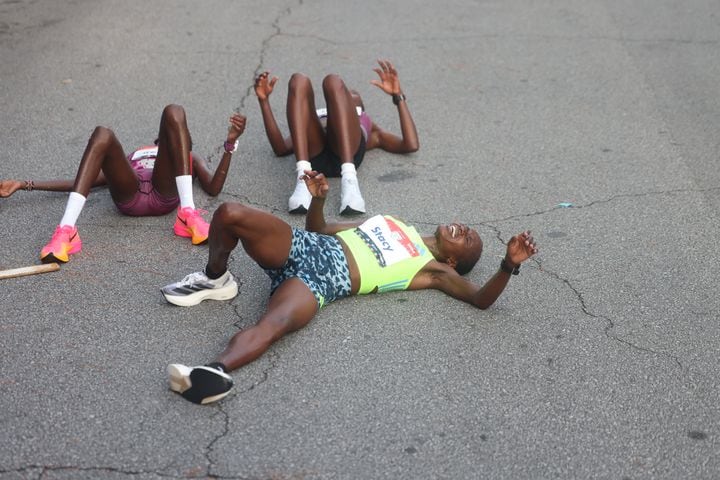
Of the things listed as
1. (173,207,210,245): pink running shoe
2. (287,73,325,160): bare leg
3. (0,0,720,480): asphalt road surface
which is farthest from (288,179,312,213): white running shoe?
(173,207,210,245): pink running shoe

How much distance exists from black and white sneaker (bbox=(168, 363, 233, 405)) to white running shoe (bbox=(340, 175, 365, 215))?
2185mm

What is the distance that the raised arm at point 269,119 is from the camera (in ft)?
21.5

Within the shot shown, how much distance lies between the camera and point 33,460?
3.75m

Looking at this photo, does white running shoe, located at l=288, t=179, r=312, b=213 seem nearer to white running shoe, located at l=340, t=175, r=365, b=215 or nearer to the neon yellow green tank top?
white running shoe, located at l=340, t=175, r=365, b=215

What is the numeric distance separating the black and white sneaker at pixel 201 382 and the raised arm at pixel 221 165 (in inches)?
82.5

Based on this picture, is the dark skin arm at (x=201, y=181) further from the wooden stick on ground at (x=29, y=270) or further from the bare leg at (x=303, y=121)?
the wooden stick on ground at (x=29, y=270)

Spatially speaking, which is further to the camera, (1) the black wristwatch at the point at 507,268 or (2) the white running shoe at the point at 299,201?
(2) the white running shoe at the point at 299,201

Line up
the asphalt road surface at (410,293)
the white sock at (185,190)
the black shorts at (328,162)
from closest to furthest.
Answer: the asphalt road surface at (410,293) → the white sock at (185,190) → the black shorts at (328,162)

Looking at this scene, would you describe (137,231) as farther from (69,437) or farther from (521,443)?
(521,443)

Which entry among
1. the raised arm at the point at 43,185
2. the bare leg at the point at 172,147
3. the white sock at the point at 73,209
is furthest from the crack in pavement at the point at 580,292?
the raised arm at the point at 43,185

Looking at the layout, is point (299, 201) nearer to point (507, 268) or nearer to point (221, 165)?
point (221, 165)

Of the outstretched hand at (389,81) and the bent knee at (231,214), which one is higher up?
the bent knee at (231,214)

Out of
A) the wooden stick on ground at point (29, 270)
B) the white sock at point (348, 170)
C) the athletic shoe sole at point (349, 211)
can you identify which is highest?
the wooden stick on ground at point (29, 270)

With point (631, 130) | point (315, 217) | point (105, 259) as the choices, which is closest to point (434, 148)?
point (631, 130)
